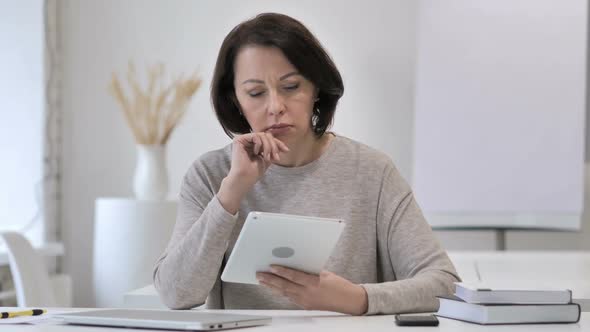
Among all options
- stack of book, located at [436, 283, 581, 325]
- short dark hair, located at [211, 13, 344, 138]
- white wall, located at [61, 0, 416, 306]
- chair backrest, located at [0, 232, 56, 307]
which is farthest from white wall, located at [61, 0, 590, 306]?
Answer: stack of book, located at [436, 283, 581, 325]

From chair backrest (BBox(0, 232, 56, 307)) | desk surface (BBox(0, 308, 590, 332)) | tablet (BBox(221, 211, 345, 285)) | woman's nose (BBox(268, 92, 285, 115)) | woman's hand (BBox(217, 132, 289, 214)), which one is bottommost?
chair backrest (BBox(0, 232, 56, 307))

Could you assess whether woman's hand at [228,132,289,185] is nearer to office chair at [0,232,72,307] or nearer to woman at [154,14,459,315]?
woman at [154,14,459,315]

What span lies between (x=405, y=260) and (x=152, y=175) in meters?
2.30

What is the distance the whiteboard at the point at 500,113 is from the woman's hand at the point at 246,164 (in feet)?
7.45

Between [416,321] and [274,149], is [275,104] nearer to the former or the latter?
[274,149]

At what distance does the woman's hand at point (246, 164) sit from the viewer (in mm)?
1623

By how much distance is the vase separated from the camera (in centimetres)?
389

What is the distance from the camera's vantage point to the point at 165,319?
4.17ft

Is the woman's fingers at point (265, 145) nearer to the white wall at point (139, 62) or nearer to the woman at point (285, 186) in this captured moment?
the woman at point (285, 186)

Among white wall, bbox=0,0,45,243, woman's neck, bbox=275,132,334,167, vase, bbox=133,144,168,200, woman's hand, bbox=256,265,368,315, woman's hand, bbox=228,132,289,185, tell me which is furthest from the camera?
white wall, bbox=0,0,45,243

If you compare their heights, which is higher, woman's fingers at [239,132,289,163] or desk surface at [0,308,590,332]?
woman's fingers at [239,132,289,163]

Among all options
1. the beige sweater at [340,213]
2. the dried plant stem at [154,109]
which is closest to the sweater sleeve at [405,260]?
the beige sweater at [340,213]

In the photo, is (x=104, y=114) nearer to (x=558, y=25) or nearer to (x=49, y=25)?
(x=49, y=25)

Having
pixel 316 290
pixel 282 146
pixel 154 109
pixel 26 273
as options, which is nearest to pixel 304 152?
pixel 282 146
